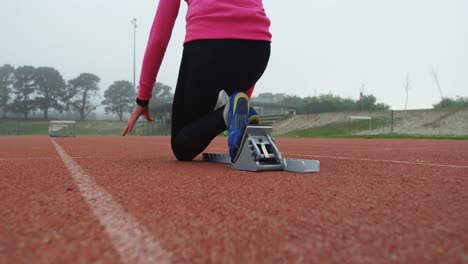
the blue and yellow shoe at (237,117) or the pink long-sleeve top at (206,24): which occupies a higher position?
the pink long-sleeve top at (206,24)

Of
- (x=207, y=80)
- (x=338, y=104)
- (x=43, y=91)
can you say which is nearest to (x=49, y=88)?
(x=43, y=91)

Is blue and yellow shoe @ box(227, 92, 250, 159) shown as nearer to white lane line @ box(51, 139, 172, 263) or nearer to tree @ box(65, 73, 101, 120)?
white lane line @ box(51, 139, 172, 263)

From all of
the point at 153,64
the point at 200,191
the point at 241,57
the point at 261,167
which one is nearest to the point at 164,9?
the point at 153,64

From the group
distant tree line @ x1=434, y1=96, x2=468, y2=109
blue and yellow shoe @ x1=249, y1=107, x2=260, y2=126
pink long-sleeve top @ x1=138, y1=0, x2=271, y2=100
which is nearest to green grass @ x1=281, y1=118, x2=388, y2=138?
distant tree line @ x1=434, y1=96, x2=468, y2=109

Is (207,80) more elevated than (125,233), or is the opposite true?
(207,80)

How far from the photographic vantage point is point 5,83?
59406 millimetres

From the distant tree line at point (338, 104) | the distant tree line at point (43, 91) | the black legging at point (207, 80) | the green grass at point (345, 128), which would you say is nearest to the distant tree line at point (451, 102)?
the distant tree line at point (338, 104)

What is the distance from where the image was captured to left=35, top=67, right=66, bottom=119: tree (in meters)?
59.2

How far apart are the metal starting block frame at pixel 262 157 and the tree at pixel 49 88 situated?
2487 inches

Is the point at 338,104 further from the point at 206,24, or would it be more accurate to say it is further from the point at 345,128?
the point at 206,24

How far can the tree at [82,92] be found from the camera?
6128 centimetres

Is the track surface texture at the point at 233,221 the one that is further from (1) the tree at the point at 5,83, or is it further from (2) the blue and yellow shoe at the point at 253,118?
(1) the tree at the point at 5,83

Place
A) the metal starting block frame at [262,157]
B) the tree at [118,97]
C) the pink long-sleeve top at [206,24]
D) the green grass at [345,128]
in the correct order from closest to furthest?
1. the metal starting block frame at [262,157]
2. the pink long-sleeve top at [206,24]
3. the green grass at [345,128]
4. the tree at [118,97]

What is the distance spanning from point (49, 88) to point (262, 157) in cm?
6549
